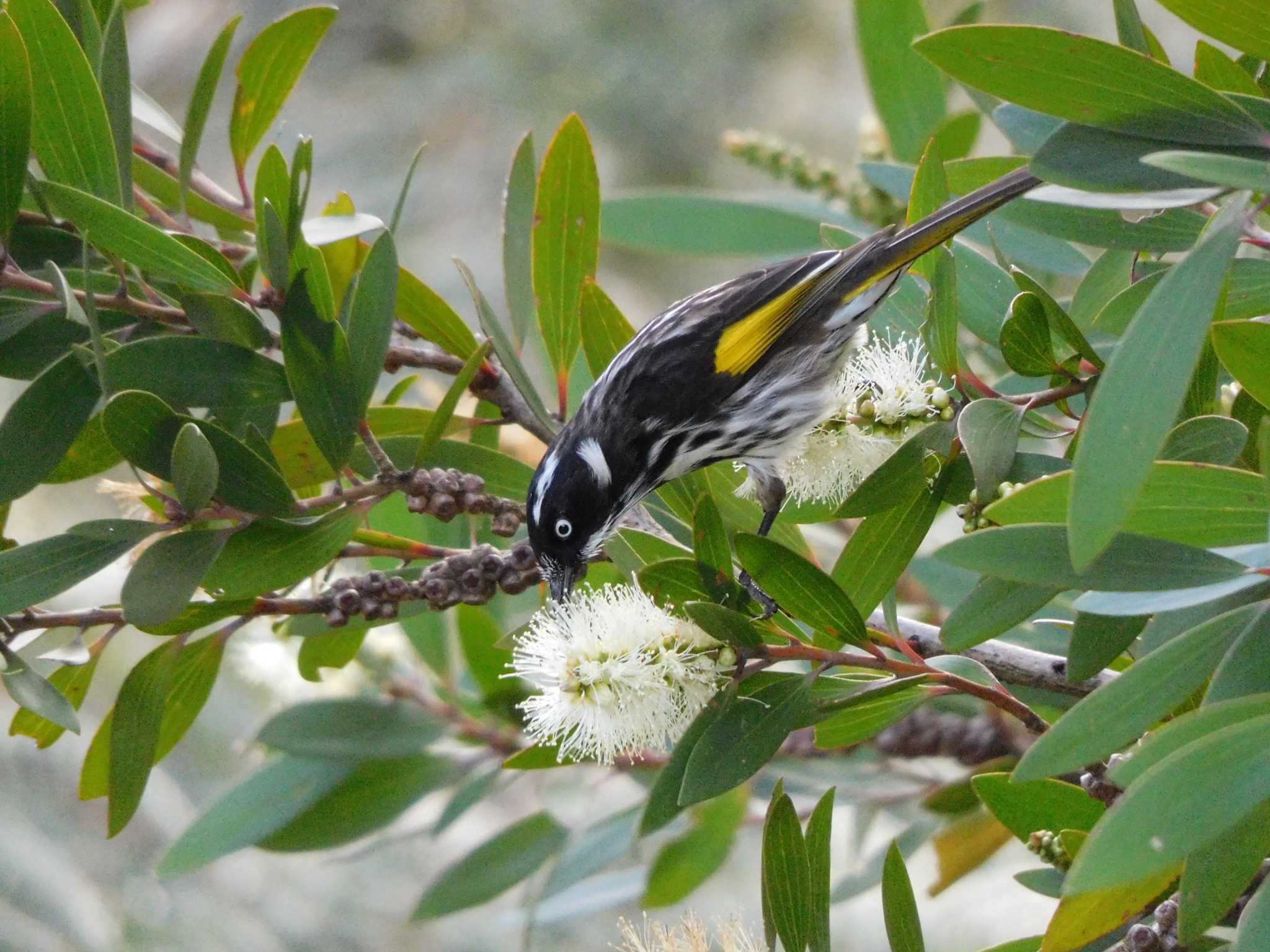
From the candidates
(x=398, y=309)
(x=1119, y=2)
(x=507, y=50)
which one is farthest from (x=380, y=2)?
(x=1119, y=2)

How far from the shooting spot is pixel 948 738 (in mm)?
1569

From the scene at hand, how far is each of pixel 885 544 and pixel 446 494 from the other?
39 cm

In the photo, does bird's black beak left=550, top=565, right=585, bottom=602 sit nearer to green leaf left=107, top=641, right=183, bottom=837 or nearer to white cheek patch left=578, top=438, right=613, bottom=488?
white cheek patch left=578, top=438, right=613, bottom=488

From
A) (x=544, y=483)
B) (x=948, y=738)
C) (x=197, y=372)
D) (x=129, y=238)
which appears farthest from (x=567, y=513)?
(x=948, y=738)

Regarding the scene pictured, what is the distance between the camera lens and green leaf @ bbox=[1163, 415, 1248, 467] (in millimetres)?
747

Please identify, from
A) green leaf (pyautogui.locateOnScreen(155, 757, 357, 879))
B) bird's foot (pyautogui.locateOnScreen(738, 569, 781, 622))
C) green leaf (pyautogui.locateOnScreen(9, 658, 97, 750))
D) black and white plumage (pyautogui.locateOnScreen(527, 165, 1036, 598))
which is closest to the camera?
bird's foot (pyautogui.locateOnScreen(738, 569, 781, 622))

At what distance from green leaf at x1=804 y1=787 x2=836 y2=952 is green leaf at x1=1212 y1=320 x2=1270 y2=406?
408mm

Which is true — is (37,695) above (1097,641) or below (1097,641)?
below

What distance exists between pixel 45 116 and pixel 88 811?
2.94 metres

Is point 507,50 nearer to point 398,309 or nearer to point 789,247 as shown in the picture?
point 789,247

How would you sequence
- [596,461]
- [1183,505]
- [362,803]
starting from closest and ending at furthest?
[1183,505], [596,461], [362,803]

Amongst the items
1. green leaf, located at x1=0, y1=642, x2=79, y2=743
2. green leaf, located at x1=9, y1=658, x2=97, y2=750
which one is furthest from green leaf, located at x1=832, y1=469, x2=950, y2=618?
green leaf, located at x1=9, y1=658, x2=97, y2=750

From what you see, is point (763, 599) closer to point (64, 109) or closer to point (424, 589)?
point (424, 589)

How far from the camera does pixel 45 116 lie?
97 centimetres
